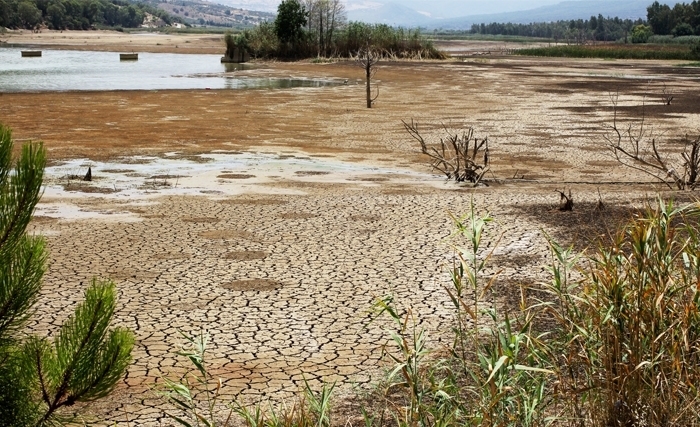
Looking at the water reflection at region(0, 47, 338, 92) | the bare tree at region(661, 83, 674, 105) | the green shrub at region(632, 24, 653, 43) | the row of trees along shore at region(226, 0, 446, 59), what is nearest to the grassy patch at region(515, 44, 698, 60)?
the row of trees along shore at region(226, 0, 446, 59)

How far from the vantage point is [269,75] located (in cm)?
4278

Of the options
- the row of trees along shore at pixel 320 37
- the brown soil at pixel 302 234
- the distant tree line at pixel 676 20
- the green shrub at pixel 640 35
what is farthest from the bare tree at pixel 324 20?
the distant tree line at pixel 676 20

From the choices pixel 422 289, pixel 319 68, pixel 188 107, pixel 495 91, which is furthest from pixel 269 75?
pixel 422 289

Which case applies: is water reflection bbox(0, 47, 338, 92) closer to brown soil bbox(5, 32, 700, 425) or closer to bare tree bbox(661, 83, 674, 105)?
brown soil bbox(5, 32, 700, 425)

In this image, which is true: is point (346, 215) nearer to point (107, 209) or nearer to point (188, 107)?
point (107, 209)

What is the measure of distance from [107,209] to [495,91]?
23.1 metres

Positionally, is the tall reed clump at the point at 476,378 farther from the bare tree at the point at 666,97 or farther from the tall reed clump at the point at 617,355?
the bare tree at the point at 666,97

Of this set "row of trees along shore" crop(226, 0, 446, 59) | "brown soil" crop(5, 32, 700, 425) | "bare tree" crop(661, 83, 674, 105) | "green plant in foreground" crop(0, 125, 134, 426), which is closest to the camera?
"green plant in foreground" crop(0, 125, 134, 426)

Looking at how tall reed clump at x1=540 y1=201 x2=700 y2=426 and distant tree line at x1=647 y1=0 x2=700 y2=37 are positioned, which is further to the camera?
distant tree line at x1=647 y1=0 x2=700 y2=37

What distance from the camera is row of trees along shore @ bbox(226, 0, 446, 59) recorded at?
58625mm

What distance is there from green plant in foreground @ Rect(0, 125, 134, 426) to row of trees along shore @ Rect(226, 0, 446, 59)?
55.8 m

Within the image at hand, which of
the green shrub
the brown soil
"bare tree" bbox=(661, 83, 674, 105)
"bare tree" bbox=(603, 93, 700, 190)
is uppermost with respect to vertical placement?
the green shrub

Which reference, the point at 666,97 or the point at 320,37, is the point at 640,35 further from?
the point at 666,97

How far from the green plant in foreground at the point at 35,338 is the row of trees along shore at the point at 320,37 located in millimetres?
55847
